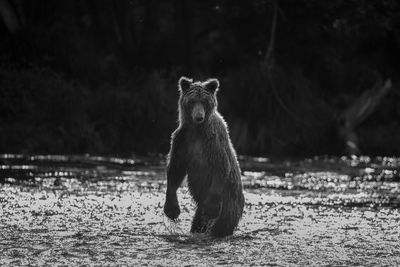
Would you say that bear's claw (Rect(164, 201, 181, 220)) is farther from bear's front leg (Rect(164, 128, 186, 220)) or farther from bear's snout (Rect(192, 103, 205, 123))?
bear's snout (Rect(192, 103, 205, 123))

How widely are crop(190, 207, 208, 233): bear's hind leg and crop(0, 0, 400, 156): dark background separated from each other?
33.3ft

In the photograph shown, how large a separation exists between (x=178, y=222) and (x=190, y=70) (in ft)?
40.3

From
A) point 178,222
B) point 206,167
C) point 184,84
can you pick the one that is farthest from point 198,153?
point 178,222

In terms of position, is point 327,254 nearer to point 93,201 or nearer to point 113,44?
point 93,201

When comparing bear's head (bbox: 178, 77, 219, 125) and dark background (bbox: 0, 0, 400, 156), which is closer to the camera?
bear's head (bbox: 178, 77, 219, 125)

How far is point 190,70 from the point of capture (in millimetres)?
21703

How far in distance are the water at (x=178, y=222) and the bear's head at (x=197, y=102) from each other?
3.62ft

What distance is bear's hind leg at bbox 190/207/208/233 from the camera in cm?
872

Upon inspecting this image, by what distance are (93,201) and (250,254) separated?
152 inches

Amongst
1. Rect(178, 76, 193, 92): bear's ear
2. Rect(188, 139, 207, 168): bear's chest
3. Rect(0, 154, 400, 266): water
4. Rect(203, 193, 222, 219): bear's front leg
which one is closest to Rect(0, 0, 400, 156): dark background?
Rect(0, 154, 400, 266): water

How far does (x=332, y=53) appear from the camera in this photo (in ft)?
74.5

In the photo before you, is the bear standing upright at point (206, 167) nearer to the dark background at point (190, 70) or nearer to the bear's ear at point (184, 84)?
the bear's ear at point (184, 84)

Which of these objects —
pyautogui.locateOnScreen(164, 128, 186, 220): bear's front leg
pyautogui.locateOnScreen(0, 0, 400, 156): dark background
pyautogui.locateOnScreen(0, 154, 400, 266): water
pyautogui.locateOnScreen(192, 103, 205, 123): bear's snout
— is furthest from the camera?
pyautogui.locateOnScreen(0, 0, 400, 156): dark background

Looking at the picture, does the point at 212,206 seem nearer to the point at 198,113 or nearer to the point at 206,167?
the point at 206,167
